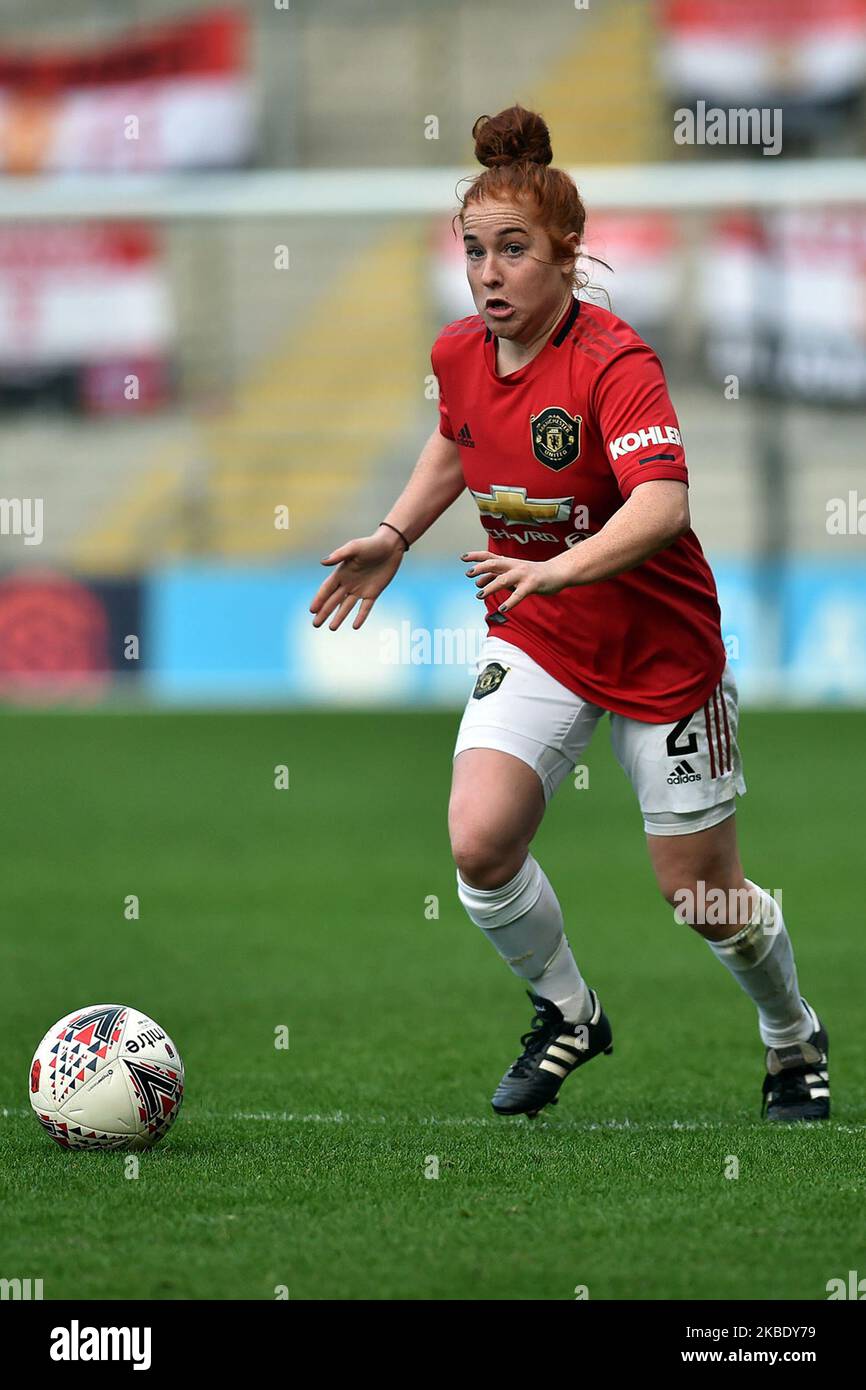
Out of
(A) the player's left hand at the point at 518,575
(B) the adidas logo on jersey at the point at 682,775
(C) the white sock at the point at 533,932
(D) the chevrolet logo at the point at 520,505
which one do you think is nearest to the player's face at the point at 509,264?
(D) the chevrolet logo at the point at 520,505

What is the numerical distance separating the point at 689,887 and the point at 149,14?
20707 mm

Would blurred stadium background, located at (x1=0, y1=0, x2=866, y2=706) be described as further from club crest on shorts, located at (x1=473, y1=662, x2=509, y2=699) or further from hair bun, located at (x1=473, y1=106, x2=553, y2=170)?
hair bun, located at (x1=473, y1=106, x2=553, y2=170)

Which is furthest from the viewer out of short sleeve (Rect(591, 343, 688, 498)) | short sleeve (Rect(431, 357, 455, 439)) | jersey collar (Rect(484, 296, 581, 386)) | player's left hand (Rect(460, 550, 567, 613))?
short sleeve (Rect(431, 357, 455, 439))

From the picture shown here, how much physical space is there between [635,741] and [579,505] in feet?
1.91

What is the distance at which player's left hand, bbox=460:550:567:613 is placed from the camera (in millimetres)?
4199

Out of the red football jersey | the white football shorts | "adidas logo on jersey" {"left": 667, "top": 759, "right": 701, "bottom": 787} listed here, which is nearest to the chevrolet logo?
the red football jersey

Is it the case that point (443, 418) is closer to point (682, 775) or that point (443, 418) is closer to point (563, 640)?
point (563, 640)

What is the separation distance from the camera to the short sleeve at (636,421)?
444cm

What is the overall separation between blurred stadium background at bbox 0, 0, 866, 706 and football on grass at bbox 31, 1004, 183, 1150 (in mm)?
11575

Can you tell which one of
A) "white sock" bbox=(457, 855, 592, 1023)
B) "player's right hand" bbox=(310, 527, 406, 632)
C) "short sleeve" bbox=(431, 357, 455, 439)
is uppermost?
"short sleeve" bbox=(431, 357, 455, 439)

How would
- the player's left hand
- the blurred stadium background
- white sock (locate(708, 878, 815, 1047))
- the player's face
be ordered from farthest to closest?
1. the blurred stadium background
2. white sock (locate(708, 878, 815, 1047))
3. the player's face
4. the player's left hand

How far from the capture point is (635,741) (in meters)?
4.88

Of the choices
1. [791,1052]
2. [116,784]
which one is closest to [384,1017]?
[791,1052]

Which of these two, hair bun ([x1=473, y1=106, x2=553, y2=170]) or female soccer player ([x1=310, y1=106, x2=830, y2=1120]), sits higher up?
hair bun ([x1=473, y1=106, x2=553, y2=170])
